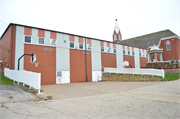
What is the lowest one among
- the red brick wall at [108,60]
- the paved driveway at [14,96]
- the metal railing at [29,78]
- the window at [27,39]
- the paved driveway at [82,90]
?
the paved driveway at [82,90]

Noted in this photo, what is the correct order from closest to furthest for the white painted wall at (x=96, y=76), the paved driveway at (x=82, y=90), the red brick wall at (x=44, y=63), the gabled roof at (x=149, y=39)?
the paved driveway at (x=82, y=90)
the red brick wall at (x=44, y=63)
the white painted wall at (x=96, y=76)
the gabled roof at (x=149, y=39)

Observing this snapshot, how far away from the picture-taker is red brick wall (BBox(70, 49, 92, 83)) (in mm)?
20359

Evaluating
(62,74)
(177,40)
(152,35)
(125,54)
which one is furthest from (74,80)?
(152,35)

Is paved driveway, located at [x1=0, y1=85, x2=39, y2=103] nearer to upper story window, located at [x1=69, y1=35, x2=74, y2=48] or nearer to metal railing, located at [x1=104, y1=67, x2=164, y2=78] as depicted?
upper story window, located at [x1=69, y1=35, x2=74, y2=48]

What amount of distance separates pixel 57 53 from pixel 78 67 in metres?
4.07

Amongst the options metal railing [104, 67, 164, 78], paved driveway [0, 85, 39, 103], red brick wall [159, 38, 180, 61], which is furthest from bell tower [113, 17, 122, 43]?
paved driveway [0, 85, 39, 103]

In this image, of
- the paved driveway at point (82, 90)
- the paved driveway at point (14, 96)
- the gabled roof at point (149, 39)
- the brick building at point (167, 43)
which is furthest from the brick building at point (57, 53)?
the gabled roof at point (149, 39)

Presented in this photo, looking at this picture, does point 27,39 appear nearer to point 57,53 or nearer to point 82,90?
point 57,53

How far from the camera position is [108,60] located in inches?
1017

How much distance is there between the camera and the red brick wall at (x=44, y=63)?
16.6 meters

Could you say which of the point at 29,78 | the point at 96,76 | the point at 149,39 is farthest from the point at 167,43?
the point at 29,78

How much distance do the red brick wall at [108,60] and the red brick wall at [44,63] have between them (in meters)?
9.67

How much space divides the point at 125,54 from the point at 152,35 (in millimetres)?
19507

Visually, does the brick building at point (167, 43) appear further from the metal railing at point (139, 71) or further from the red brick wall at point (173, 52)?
the metal railing at point (139, 71)
